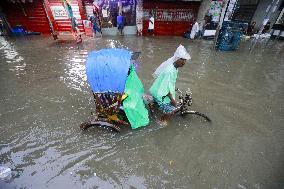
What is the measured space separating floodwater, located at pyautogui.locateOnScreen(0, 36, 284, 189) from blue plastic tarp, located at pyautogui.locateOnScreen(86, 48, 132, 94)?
133 centimetres

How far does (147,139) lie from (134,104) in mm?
952

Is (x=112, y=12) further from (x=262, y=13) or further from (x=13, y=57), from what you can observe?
(x=262, y=13)

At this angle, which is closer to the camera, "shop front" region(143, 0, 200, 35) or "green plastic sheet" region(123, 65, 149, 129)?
"green plastic sheet" region(123, 65, 149, 129)

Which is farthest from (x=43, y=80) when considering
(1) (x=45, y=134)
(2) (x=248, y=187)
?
(2) (x=248, y=187)

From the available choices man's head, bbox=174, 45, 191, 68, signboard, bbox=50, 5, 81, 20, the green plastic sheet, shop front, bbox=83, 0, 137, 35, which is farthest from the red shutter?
man's head, bbox=174, 45, 191, 68

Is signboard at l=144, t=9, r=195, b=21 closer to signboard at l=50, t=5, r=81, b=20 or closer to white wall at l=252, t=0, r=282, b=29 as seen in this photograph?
signboard at l=50, t=5, r=81, b=20

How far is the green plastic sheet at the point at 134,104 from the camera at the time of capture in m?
4.83

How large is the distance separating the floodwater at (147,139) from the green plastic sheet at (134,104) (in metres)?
0.27

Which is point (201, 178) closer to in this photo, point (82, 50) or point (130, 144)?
point (130, 144)

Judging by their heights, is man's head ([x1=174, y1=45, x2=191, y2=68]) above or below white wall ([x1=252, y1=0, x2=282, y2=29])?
above

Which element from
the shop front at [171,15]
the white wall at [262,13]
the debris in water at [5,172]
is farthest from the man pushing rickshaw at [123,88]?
the white wall at [262,13]

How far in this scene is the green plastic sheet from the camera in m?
4.83

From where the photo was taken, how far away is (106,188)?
376cm

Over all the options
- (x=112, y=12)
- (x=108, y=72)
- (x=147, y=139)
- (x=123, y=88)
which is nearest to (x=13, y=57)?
(x=112, y=12)
